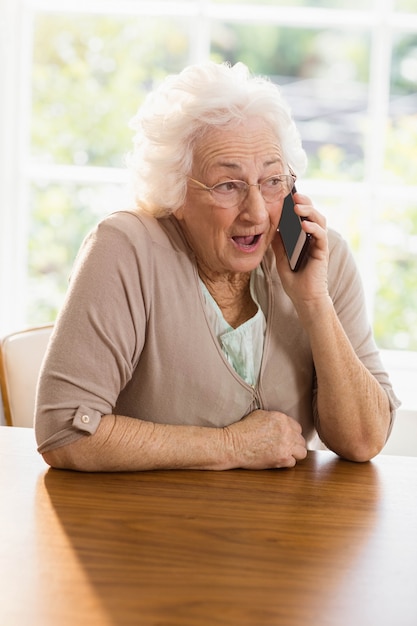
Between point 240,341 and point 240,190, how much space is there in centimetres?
31

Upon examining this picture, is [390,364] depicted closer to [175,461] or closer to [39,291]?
[39,291]

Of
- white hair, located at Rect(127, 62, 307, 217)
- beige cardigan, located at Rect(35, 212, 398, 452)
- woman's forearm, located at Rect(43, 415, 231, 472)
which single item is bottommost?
woman's forearm, located at Rect(43, 415, 231, 472)

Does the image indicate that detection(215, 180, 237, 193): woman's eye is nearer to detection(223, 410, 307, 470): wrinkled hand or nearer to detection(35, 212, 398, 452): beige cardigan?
detection(35, 212, 398, 452): beige cardigan

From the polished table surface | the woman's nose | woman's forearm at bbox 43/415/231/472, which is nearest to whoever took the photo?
the polished table surface

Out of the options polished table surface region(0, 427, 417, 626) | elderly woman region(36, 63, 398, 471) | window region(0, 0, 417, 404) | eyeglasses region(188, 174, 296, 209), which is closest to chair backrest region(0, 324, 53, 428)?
elderly woman region(36, 63, 398, 471)

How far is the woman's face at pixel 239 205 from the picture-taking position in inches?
70.3

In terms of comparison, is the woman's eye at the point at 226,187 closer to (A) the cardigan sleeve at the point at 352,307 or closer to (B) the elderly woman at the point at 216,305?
Result: (B) the elderly woman at the point at 216,305

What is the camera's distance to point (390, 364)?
3.59 meters

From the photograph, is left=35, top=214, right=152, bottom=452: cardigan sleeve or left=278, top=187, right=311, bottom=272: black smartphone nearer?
left=35, top=214, right=152, bottom=452: cardigan sleeve

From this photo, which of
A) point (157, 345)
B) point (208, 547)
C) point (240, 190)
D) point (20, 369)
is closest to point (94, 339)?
point (157, 345)

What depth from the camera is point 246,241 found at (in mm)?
1825

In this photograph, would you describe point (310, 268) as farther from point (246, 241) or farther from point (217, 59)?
point (217, 59)

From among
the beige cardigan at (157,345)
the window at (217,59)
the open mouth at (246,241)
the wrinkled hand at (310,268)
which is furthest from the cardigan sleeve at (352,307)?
the window at (217,59)

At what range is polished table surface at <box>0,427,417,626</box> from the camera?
108cm
